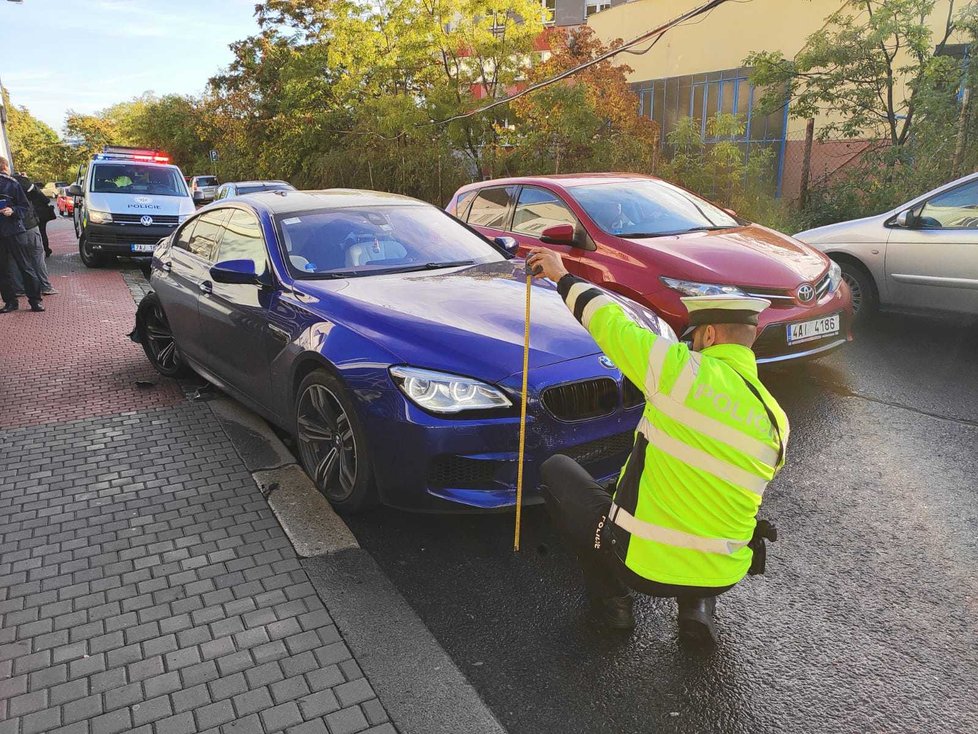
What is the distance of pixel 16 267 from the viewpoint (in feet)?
31.9

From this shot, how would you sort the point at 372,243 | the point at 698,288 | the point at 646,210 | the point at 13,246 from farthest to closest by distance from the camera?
the point at 13,246 < the point at 646,210 < the point at 698,288 < the point at 372,243

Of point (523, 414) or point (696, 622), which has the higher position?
point (523, 414)

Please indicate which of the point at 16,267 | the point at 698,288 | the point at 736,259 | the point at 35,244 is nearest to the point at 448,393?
the point at 698,288

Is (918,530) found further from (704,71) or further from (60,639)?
(704,71)

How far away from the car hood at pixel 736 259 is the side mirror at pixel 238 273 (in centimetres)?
283

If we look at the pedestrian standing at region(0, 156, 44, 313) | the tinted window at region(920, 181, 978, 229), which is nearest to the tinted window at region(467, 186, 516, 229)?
the tinted window at region(920, 181, 978, 229)

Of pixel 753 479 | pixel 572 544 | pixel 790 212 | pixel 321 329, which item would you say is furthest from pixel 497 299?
pixel 790 212

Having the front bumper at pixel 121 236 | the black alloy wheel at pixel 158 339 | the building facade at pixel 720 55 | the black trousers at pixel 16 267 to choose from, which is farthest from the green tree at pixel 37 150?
the black alloy wheel at pixel 158 339

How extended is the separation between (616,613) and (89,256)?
46.0 ft

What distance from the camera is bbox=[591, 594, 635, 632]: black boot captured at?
9.42 ft

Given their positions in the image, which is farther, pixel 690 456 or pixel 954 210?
pixel 954 210

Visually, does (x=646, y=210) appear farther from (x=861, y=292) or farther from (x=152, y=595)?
(x=152, y=595)

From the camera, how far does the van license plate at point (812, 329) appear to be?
212 inches

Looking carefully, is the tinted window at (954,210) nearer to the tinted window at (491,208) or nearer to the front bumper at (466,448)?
the tinted window at (491,208)
